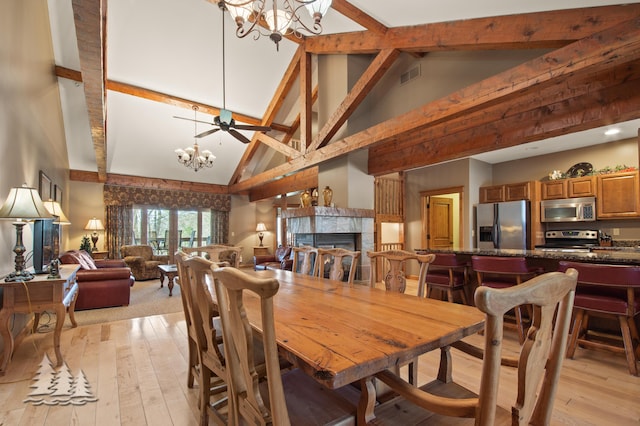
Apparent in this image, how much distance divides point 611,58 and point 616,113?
2.68 feet

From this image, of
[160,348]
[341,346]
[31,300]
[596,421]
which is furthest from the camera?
[160,348]

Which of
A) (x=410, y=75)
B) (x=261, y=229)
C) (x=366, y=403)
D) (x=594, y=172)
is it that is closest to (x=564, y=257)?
(x=366, y=403)

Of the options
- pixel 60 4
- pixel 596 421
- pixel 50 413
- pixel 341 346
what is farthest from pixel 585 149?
pixel 60 4

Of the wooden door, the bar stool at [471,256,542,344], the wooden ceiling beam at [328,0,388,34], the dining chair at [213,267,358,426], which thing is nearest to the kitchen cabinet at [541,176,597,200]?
the wooden door

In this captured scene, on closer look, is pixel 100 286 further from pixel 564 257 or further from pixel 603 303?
pixel 603 303

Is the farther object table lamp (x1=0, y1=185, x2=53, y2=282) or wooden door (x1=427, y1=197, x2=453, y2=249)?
wooden door (x1=427, y1=197, x2=453, y2=249)

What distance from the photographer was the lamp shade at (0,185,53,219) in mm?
2328

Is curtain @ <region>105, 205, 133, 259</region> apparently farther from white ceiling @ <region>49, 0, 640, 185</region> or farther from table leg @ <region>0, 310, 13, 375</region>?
table leg @ <region>0, 310, 13, 375</region>

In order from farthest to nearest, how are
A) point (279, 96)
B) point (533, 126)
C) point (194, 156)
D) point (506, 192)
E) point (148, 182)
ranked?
point (148, 182) < point (279, 96) < point (194, 156) < point (506, 192) < point (533, 126)

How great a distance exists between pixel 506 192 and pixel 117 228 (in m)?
9.13

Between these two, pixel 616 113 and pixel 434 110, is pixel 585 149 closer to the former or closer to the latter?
pixel 616 113

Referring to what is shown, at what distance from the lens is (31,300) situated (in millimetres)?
2480

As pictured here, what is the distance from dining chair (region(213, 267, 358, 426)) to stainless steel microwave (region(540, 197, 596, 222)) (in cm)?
565

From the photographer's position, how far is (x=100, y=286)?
14.3 ft
